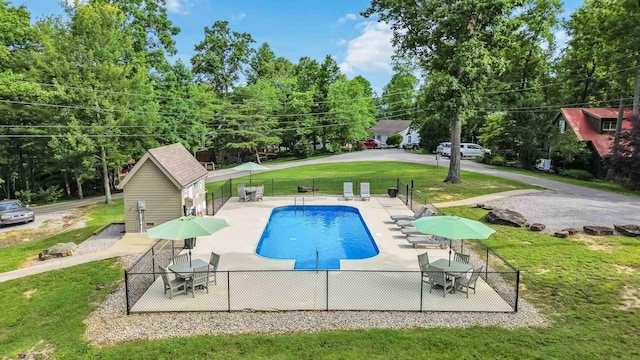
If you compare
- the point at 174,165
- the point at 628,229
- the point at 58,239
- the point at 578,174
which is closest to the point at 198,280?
the point at 174,165

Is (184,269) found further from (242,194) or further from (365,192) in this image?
(365,192)

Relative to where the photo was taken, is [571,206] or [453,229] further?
[571,206]

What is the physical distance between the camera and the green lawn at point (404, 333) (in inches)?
310

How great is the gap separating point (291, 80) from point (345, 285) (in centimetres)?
4504

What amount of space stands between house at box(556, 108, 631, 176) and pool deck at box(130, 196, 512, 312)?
28.1m

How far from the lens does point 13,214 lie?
70.0 ft

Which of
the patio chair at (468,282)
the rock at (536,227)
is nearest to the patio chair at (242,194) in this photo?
the rock at (536,227)

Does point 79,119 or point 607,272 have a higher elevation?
point 79,119

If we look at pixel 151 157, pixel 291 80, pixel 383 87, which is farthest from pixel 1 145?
pixel 383 87

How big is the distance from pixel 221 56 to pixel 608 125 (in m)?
55.4

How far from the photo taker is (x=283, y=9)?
3319 cm

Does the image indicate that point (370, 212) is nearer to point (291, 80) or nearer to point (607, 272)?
point (607, 272)

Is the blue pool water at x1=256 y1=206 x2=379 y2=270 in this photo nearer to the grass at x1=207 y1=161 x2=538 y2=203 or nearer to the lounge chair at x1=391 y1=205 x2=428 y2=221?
the lounge chair at x1=391 y1=205 x2=428 y2=221

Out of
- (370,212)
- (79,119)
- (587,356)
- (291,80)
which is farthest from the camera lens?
(291,80)
